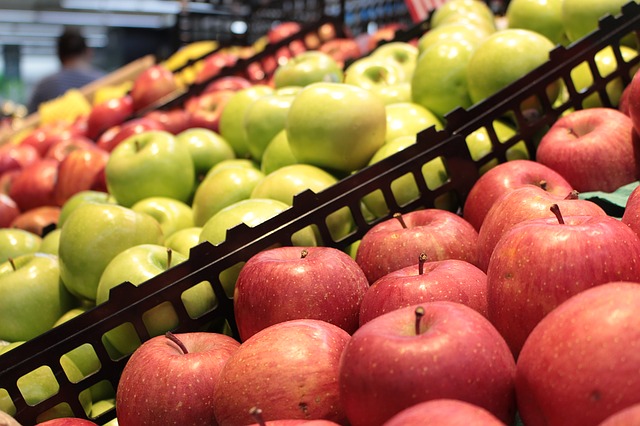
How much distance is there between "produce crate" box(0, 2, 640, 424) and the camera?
4.55 ft

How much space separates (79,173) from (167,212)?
847mm

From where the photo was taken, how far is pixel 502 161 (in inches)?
70.1

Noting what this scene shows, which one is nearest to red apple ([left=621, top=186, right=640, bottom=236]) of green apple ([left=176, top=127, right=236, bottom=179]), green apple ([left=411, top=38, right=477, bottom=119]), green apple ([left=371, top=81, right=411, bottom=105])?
green apple ([left=411, top=38, right=477, bottom=119])

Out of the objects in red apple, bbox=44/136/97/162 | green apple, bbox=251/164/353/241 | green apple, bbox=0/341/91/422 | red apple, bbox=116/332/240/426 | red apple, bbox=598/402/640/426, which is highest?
red apple, bbox=44/136/97/162

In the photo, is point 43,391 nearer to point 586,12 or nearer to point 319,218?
point 319,218

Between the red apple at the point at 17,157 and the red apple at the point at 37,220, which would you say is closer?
the red apple at the point at 37,220

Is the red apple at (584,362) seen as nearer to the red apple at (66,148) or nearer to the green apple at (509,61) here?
the green apple at (509,61)

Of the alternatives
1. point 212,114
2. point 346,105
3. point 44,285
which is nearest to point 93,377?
point 44,285

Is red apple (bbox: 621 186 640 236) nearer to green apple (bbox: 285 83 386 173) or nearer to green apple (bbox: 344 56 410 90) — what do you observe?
green apple (bbox: 285 83 386 173)

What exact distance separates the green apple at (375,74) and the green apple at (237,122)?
1.17 feet

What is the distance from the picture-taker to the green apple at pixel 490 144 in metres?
Answer: 1.79

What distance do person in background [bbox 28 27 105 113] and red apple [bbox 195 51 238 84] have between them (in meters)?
2.54

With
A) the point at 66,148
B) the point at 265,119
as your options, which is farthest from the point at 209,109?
the point at 265,119

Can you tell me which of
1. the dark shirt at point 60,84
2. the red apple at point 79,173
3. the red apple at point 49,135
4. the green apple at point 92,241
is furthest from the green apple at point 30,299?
the dark shirt at point 60,84
